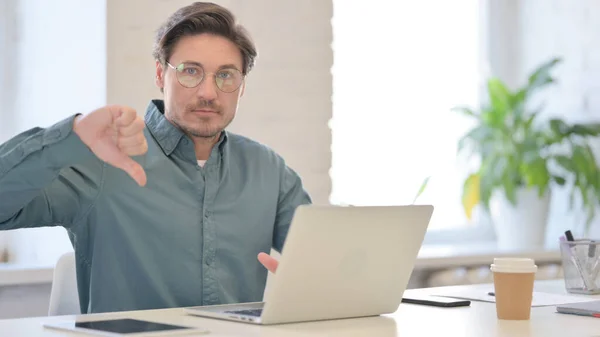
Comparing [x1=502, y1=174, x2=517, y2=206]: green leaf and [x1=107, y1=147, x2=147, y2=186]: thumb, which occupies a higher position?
[x1=107, y1=147, x2=147, y2=186]: thumb

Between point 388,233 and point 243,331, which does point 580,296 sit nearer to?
point 388,233

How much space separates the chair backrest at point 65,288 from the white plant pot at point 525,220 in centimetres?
222

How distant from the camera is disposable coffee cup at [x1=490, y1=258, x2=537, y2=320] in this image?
1690mm

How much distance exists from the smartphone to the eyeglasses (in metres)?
0.67

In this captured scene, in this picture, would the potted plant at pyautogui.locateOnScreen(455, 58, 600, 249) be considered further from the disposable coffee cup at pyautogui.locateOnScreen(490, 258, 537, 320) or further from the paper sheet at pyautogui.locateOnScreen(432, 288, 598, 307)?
the disposable coffee cup at pyautogui.locateOnScreen(490, 258, 537, 320)

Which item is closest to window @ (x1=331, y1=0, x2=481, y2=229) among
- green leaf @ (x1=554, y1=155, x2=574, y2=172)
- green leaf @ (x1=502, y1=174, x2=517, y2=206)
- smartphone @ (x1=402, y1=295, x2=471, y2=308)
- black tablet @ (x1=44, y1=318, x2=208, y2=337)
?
green leaf @ (x1=502, y1=174, x2=517, y2=206)

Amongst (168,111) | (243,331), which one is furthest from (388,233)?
(168,111)

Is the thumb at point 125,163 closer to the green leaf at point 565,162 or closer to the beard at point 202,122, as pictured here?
the beard at point 202,122

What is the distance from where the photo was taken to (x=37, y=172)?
1761 millimetres

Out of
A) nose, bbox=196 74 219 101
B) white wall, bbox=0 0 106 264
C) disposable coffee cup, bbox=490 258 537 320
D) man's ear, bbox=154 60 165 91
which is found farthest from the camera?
white wall, bbox=0 0 106 264

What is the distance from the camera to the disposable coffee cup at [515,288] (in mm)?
1690

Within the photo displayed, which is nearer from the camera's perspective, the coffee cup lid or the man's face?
the coffee cup lid

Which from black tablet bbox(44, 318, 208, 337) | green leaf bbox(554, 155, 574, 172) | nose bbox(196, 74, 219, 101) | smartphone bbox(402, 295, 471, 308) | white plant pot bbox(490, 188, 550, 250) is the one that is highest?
nose bbox(196, 74, 219, 101)

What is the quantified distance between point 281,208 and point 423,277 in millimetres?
1357
